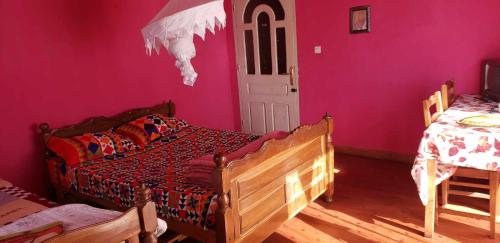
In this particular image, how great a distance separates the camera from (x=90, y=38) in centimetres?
376

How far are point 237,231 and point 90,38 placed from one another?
2383 mm

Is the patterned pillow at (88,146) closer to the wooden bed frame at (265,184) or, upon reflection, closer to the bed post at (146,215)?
the wooden bed frame at (265,184)

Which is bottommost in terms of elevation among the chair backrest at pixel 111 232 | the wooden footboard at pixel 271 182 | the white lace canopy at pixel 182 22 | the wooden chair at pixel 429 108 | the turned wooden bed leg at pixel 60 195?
the turned wooden bed leg at pixel 60 195

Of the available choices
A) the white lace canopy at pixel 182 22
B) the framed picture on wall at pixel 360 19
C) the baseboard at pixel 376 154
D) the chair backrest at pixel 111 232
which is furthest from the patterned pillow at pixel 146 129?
the chair backrest at pixel 111 232

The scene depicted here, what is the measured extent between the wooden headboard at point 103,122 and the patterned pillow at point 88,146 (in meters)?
0.10

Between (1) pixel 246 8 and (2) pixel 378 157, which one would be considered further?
(1) pixel 246 8

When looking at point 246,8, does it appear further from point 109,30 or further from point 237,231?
point 237,231

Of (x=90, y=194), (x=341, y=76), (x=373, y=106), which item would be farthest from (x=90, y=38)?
(x=373, y=106)

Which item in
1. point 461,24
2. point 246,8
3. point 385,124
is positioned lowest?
point 385,124

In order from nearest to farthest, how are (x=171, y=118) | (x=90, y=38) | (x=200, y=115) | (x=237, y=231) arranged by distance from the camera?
(x=237, y=231) < (x=90, y=38) < (x=171, y=118) < (x=200, y=115)

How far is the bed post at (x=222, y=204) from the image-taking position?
2.28 meters

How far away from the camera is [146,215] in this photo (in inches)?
61.8

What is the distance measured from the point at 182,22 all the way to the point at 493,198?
2.32 metres

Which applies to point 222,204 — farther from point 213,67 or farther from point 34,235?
point 213,67
